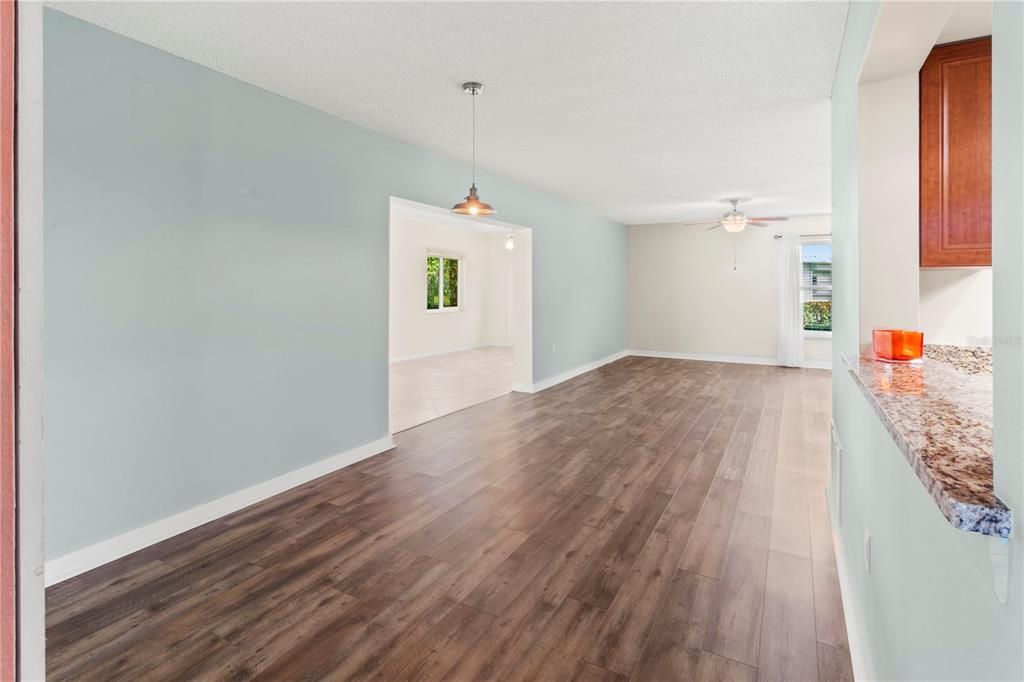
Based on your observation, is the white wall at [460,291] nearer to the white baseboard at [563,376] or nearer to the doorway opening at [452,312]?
the doorway opening at [452,312]

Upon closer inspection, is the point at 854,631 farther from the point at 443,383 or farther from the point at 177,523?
the point at 443,383

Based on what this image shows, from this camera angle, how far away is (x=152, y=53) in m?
2.66

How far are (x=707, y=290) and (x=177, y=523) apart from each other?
8.61m

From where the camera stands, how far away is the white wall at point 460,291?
9172mm

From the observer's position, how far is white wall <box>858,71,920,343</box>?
1908 mm

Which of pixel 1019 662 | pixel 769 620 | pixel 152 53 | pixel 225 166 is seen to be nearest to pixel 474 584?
pixel 769 620

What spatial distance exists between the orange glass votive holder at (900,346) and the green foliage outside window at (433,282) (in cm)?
875

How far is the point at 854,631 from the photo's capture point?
1904 millimetres

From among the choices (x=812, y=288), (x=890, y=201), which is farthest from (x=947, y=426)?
(x=812, y=288)

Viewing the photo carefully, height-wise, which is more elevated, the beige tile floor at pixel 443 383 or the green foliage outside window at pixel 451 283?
the green foliage outside window at pixel 451 283

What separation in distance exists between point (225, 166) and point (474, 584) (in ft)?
8.62

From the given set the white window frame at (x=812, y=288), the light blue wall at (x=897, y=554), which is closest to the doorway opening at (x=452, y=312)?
the light blue wall at (x=897, y=554)

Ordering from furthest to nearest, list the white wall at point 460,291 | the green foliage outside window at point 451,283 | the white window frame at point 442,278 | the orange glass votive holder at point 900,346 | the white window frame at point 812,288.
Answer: the green foliage outside window at point 451,283
the white window frame at point 442,278
the white wall at point 460,291
the white window frame at point 812,288
the orange glass votive holder at point 900,346

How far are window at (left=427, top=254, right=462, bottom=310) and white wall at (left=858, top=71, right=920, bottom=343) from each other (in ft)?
27.9
